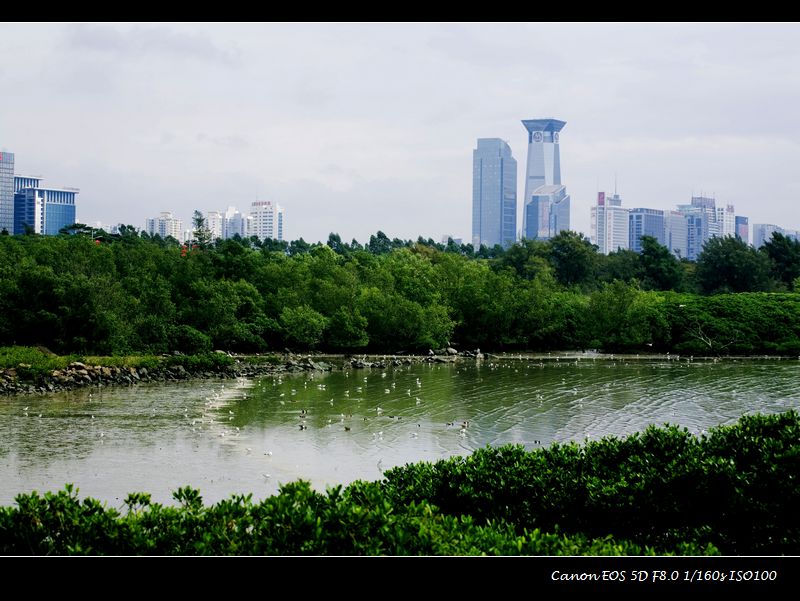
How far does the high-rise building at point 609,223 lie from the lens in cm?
10094

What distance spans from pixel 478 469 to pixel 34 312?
23090 mm

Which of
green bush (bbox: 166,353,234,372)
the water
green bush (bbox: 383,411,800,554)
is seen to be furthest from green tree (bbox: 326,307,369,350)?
green bush (bbox: 383,411,800,554)

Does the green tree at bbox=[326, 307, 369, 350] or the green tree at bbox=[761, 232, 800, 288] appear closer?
the green tree at bbox=[326, 307, 369, 350]

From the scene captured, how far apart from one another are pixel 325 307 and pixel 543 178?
10616 cm

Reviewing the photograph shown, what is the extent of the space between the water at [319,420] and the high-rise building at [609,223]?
73262mm

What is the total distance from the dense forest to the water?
17.0ft

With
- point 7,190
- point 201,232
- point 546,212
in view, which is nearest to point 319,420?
point 7,190

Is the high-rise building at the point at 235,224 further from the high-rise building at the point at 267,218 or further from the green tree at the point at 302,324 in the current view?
the green tree at the point at 302,324

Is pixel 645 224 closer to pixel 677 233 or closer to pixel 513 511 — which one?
pixel 677 233

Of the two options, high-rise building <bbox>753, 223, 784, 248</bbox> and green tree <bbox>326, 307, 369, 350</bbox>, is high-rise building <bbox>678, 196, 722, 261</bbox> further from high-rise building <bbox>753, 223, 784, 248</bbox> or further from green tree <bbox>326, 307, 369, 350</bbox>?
green tree <bbox>326, 307, 369, 350</bbox>

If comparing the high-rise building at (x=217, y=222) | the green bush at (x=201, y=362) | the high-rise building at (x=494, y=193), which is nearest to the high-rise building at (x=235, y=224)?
the high-rise building at (x=217, y=222)

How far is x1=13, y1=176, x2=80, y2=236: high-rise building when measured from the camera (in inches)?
1704

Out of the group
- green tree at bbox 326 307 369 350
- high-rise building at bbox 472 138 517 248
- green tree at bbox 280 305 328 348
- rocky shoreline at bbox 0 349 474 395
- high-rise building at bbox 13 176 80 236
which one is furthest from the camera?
high-rise building at bbox 472 138 517 248
